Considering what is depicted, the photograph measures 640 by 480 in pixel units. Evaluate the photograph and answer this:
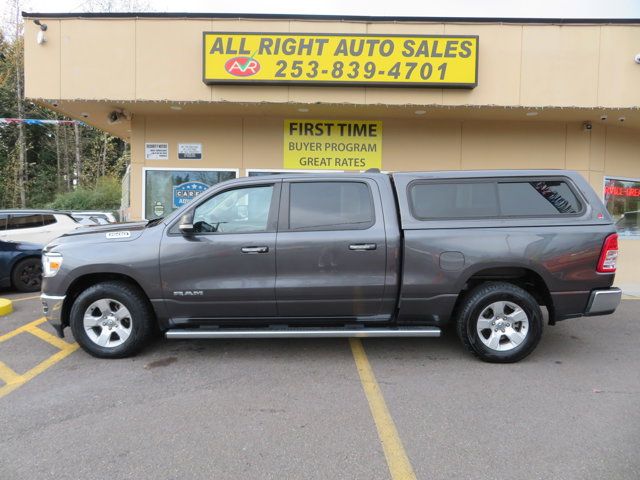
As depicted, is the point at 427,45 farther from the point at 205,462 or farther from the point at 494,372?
the point at 205,462

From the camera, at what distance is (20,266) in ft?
28.0

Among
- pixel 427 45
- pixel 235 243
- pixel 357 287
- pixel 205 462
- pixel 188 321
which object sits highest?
pixel 427 45

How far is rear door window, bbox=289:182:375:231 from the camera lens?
15.4 ft

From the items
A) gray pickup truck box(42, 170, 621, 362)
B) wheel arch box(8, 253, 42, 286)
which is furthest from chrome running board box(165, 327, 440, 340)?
wheel arch box(8, 253, 42, 286)

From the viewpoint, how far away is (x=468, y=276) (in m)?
4.61

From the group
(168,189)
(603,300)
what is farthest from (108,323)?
(168,189)

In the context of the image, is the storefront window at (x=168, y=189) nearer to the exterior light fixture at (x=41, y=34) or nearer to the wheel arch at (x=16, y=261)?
the wheel arch at (x=16, y=261)

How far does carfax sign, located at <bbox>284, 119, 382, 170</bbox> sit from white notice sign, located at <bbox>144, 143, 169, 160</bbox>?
2562mm

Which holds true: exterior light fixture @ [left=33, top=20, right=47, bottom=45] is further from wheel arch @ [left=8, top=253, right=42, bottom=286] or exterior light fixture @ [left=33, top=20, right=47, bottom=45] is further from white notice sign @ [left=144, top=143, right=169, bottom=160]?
wheel arch @ [left=8, top=253, right=42, bottom=286]

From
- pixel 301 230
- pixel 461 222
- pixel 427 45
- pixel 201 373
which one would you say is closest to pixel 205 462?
pixel 201 373

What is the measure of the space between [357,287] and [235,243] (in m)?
1.30

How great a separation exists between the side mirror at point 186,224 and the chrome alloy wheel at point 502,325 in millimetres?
3054

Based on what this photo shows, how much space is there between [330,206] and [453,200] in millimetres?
1281

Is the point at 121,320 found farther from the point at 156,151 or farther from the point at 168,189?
the point at 156,151
